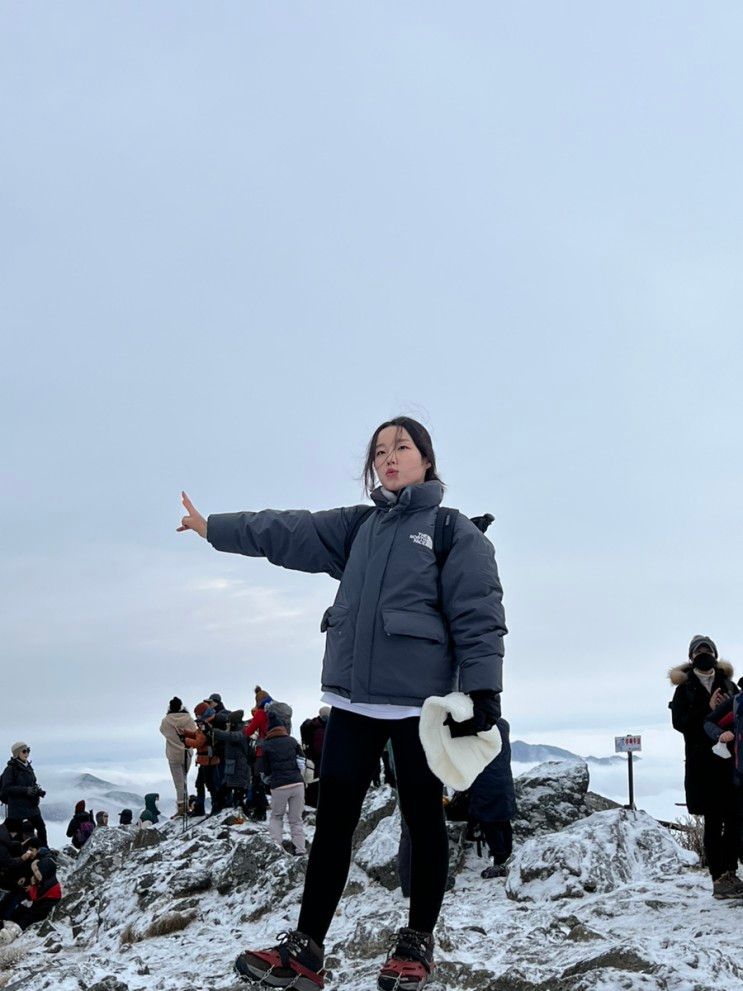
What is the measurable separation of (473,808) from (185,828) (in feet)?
22.1

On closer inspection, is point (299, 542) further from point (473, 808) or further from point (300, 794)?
point (300, 794)

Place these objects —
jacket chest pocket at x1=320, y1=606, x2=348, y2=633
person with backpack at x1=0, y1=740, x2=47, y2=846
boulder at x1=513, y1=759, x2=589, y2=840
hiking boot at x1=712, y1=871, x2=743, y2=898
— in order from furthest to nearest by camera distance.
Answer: person with backpack at x1=0, y1=740, x2=47, y2=846
boulder at x1=513, y1=759, x2=589, y2=840
hiking boot at x1=712, y1=871, x2=743, y2=898
jacket chest pocket at x1=320, y1=606, x2=348, y2=633

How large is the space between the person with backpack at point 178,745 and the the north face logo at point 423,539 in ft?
40.9

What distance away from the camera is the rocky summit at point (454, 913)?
452cm

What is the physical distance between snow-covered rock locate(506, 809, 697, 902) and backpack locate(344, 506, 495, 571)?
4.54 meters

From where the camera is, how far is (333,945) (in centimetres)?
562

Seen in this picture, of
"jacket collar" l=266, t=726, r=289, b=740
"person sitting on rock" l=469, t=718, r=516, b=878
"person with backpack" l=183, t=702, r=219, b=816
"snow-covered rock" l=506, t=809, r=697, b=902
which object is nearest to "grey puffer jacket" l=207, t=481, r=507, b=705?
"snow-covered rock" l=506, t=809, r=697, b=902

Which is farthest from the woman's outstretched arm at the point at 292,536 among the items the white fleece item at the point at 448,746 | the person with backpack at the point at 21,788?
the person with backpack at the point at 21,788

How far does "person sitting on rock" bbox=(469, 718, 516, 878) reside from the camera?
29.8 feet

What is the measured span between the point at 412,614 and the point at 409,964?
146cm

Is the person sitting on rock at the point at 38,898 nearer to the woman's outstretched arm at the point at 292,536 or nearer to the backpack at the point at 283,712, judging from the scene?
the backpack at the point at 283,712

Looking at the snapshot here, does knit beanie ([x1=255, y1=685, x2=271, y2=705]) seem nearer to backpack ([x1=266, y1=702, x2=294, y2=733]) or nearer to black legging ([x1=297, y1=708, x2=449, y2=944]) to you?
backpack ([x1=266, y1=702, x2=294, y2=733])

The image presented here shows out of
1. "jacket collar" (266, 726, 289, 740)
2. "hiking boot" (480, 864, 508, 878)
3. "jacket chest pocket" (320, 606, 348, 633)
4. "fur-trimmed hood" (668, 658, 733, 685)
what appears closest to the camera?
"jacket chest pocket" (320, 606, 348, 633)

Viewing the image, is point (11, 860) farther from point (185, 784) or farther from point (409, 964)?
point (409, 964)
